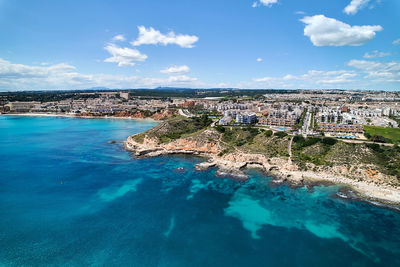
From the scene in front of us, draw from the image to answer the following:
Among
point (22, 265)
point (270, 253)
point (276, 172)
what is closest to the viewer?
point (22, 265)

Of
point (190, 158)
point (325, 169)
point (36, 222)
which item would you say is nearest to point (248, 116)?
point (190, 158)

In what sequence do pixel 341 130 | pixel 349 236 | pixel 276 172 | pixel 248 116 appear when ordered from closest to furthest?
pixel 349 236, pixel 276 172, pixel 341 130, pixel 248 116

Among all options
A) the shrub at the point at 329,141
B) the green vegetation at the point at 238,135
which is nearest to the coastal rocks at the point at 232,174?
the green vegetation at the point at 238,135

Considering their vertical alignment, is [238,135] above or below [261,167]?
above

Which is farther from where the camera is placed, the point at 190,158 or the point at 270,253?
the point at 190,158

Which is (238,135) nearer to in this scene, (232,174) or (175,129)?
(175,129)

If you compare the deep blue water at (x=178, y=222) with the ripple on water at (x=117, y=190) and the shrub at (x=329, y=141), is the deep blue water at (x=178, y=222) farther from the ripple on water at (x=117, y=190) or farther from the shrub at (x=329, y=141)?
the shrub at (x=329, y=141)

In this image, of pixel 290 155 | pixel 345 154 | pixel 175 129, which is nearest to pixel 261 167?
pixel 290 155

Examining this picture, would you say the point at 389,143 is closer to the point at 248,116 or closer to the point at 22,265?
the point at 248,116
